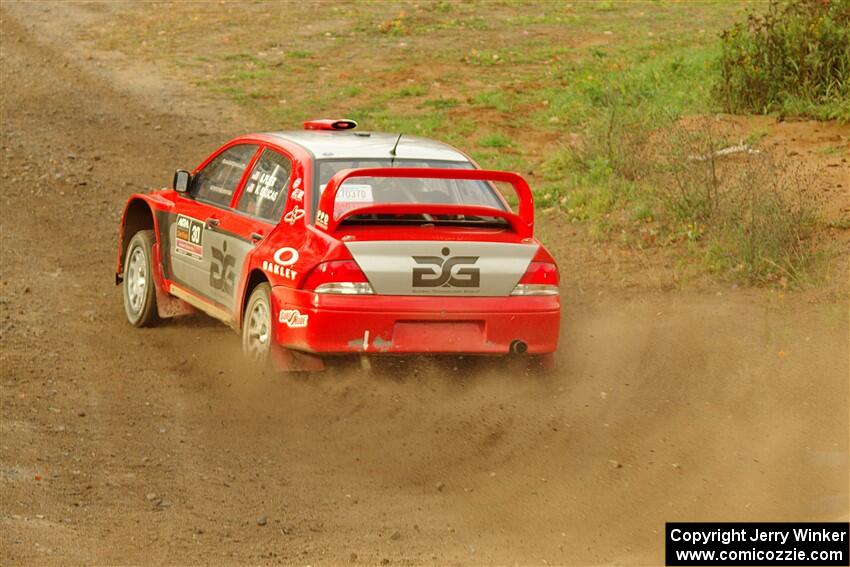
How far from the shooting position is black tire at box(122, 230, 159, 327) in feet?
32.9

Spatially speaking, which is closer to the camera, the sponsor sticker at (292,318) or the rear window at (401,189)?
the sponsor sticker at (292,318)

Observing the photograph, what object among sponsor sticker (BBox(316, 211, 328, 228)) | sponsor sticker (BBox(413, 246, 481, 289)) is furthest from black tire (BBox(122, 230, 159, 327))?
sponsor sticker (BBox(413, 246, 481, 289))

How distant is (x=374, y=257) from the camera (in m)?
7.69

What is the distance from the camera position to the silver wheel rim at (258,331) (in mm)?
8172

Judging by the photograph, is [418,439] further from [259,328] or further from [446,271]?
[259,328]

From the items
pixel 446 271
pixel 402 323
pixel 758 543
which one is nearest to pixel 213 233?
pixel 402 323

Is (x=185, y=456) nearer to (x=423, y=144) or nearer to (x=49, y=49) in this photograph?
(x=423, y=144)

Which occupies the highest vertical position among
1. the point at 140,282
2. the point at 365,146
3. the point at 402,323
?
the point at 365,146

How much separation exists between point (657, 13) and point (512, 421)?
18647mm

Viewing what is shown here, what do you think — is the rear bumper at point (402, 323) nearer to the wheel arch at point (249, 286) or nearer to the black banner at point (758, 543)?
the wheel arch at point (249, 286)

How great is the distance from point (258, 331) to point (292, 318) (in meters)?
0.57

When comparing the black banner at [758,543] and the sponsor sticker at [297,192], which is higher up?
the sponsor sticker at [297,192]

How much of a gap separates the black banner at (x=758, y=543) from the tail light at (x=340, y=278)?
232 cm

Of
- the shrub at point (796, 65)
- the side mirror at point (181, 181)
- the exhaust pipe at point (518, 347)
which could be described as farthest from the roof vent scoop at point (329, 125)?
the shrub at point (796, 65)
